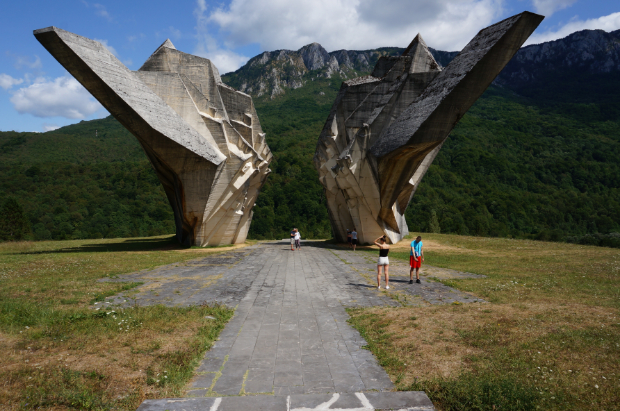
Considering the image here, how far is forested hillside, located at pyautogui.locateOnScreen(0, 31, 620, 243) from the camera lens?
164ft

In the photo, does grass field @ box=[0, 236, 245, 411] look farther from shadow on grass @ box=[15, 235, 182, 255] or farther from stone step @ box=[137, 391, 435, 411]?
shadow on grass @ box=[15, 235, 182, 255]

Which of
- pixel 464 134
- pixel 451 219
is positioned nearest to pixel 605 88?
pixel 464 134

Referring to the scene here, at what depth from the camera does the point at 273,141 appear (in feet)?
244

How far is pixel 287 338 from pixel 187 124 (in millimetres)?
16399

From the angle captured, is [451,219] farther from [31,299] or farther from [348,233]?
[31,299]

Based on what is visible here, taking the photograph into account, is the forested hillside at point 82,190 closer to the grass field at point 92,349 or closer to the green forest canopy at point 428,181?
the green forest canopy at point 428,181

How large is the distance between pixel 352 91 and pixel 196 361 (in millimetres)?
20821

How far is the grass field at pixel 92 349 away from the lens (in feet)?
11.9

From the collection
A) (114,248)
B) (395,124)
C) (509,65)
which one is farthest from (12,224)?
(509,65)

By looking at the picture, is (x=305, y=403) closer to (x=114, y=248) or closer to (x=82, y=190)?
(x=114, y=248)

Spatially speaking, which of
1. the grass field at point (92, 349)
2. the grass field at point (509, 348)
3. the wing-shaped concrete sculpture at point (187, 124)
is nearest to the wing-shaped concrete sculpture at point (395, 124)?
the wing-shaped concrete sculpture at point (187, 124)

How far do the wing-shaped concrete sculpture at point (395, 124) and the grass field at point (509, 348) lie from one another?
25.0 ft

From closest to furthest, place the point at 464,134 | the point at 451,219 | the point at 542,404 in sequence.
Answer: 1. the point at 542,404
2. the point at 451,219
3. the point at 464,134

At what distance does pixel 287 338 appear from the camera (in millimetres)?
5418
